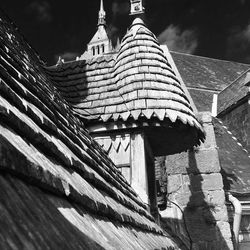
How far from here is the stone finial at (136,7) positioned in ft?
19.8

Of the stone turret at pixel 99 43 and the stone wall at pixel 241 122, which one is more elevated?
the stone turret at pixel 99 43

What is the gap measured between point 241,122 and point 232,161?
2272 mm

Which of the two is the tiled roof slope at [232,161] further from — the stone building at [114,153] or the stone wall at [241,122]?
the stone wall at [241,122]

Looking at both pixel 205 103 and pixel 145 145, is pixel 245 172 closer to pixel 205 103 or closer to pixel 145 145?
pixel 205 103

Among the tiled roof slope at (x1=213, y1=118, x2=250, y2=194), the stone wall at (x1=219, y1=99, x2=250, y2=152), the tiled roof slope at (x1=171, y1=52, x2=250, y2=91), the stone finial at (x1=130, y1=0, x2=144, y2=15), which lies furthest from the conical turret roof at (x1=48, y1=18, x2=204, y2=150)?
the tiled roof slope at (x1=171, y1=52, x2=250, y2=91)

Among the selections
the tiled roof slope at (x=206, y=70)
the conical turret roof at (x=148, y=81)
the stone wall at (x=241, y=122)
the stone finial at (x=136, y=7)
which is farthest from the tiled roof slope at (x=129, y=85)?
the tiled roof slope at (x=206, y=70)

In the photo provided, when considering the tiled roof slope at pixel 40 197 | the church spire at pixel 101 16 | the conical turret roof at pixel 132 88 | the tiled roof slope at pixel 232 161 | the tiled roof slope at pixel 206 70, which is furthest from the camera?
the church spire at pixel 101 16

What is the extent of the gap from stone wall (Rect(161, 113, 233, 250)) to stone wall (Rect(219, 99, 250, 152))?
411 centimetres

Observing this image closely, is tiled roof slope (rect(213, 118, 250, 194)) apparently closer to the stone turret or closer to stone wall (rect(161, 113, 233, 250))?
stone wall (rect(161, 113, 233, 250))

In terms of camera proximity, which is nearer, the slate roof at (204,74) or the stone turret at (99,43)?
the slate roof at (204,74)

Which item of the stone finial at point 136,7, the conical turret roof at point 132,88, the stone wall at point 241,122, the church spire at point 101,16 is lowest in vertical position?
the conical turret roof at point 132,88

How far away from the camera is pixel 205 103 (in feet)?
47.6

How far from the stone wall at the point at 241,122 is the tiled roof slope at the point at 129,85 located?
7.78m

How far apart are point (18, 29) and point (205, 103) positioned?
1053 centimetres
